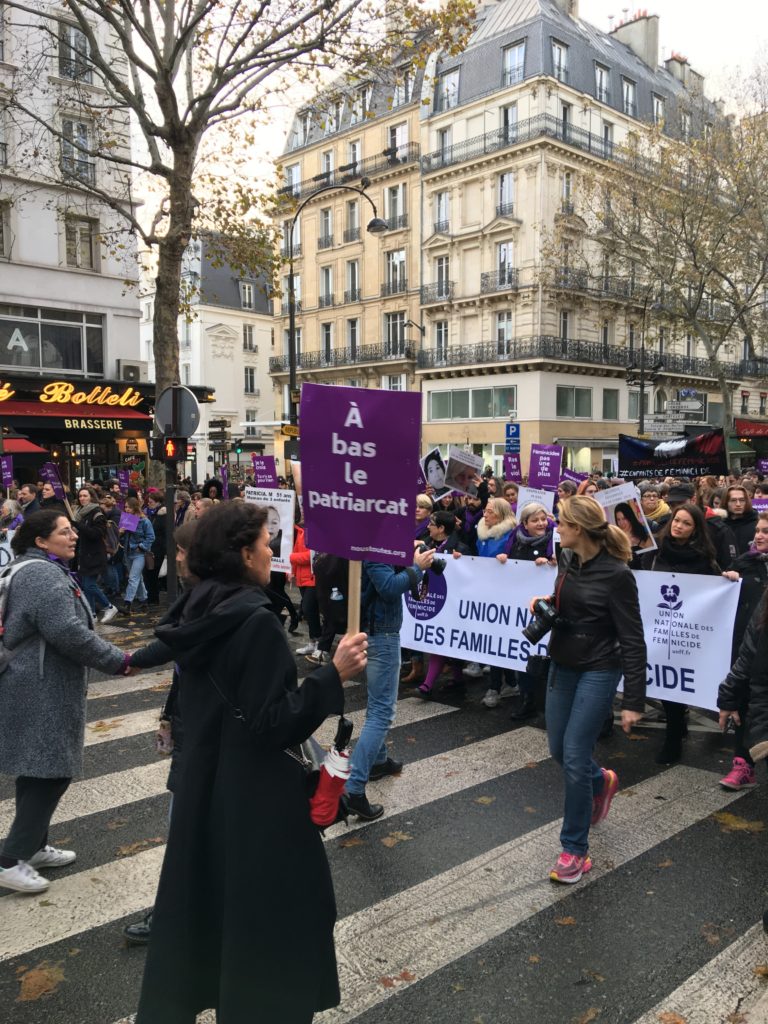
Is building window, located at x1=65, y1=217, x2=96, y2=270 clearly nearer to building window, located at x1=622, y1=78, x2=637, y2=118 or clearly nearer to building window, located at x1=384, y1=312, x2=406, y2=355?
building window, located at x1=384, y1=312, x2=406, y2=355

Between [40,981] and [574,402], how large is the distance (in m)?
43.1

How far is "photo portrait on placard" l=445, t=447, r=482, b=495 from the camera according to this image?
10516 mm

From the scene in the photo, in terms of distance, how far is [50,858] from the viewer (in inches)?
170

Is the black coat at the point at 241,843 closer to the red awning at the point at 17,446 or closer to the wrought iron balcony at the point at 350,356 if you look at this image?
the red awning at the point at 17,446

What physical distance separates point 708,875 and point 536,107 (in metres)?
43.4

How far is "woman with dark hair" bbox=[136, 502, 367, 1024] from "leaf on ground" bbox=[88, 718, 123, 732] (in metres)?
4.46

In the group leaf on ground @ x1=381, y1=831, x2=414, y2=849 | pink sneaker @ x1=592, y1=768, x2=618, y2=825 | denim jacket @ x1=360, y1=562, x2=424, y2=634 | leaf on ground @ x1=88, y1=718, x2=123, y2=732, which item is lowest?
leaf on ground @ x1=88, y1=718, x2=123, y2=732

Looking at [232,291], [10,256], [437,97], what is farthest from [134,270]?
[232,291]

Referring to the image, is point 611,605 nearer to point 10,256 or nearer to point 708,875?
point 708,875

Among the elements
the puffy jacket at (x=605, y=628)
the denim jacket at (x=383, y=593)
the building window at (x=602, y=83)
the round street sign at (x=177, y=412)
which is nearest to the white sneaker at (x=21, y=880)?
the denim jacket at (x=383, y=593)

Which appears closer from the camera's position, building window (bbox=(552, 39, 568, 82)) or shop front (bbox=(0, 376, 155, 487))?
shop front (bbox=(0, 376, 155, 487))

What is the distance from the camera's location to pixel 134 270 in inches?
1101

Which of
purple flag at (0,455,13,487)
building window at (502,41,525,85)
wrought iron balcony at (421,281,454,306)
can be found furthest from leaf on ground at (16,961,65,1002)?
building window at (502,41,525,85)

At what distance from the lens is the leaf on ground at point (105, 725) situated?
6.74 m
